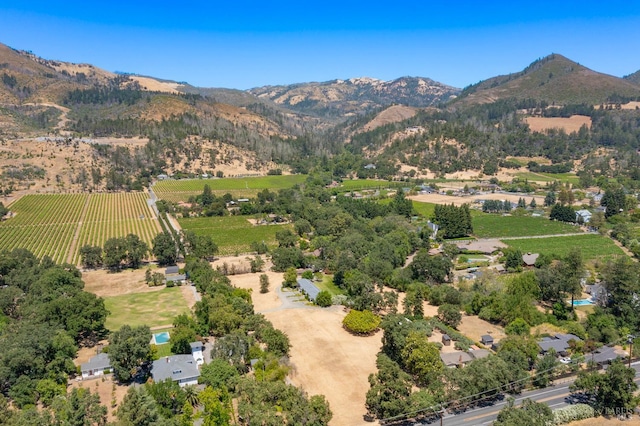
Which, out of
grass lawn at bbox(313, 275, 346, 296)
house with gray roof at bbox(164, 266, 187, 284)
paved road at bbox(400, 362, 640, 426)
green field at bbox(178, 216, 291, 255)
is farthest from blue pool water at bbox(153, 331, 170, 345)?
green field at bbox(178, 216, 291, 255)

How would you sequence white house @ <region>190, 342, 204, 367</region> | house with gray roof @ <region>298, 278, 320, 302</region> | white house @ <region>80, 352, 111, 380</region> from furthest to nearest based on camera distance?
house with gray roof @ <region>298, 278, 320, 302</region> < white house @ <region>190, 342, 204, 367</region> < white house @ <region>80, 352, 111, 380</region>

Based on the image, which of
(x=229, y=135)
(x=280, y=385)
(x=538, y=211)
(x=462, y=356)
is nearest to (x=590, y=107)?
(x=538, y=211)

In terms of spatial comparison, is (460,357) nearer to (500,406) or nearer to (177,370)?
(500,406)

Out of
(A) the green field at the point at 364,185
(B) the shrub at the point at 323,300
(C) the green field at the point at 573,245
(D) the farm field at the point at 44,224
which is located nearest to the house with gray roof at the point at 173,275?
(D) the farm field at the point at 44,224

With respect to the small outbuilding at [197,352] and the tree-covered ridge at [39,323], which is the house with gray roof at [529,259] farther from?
the tree-covered ridge at [39,323]

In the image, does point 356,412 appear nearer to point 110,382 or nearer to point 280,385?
point 280,385

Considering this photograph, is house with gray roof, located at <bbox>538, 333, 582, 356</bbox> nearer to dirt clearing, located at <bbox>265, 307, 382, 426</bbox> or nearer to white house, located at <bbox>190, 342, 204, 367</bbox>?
dirt clearing, located at <bbox>265, 307, 382, 426</bbox>

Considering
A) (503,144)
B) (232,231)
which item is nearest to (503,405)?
(232,231)
